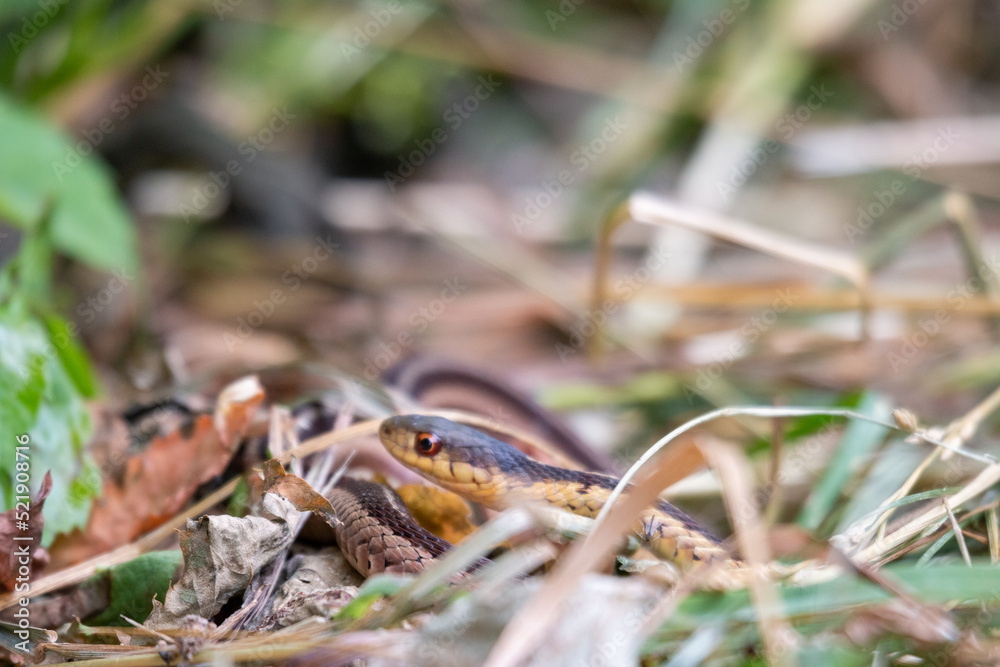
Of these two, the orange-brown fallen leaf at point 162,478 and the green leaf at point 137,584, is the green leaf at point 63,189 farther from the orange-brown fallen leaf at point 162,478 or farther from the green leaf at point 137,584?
the green leaf at point 137,584

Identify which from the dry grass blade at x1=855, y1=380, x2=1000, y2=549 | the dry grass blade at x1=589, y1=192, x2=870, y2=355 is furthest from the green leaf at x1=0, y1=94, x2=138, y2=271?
the dry grass blade at x1=855, y1=380, x2=1000, y2=549

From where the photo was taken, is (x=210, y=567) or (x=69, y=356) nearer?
(x=210, y=567)

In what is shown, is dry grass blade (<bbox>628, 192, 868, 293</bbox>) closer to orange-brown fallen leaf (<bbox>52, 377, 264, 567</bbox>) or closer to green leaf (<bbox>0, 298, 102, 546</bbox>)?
orange-brown fallen leaf (<bbox>52, 377, 264, 567</bbox>)

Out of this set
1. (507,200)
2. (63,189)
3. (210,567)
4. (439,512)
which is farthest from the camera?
(507,200)

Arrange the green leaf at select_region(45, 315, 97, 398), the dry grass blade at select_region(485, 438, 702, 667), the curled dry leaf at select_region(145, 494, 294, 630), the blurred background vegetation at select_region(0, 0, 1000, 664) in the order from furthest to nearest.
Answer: the blurred background vegetation at select_region(0, 0, 1000, 664) → the green leaf at select_region(45, 315, 97, 398) → the curled dry leaf at select_region(145, 494, 294, 630) → the dry grass blade at select_region(485, 438, 702, 667)

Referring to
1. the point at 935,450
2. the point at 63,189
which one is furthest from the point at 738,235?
the point at 63,189

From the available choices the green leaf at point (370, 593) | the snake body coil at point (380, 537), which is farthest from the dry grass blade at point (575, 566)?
the snake body coil at point (380, 537)

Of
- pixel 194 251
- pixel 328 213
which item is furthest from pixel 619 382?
pixel 194 251

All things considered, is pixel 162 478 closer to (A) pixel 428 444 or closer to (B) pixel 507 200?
(A) pixel 428 444
